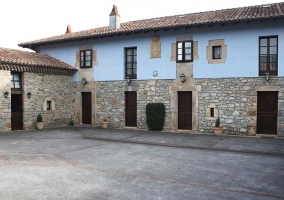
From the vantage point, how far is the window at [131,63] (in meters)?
14.8

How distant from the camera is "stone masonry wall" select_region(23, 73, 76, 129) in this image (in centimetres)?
1426

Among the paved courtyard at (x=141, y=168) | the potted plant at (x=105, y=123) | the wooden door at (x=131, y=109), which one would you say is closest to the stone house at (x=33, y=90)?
the potted plant at (x=105, y=123)

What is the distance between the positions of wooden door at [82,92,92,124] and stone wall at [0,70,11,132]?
4.22 m

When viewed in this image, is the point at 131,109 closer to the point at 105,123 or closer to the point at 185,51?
the point at 105,123

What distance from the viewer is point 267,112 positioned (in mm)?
12016

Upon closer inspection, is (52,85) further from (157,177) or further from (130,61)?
(157,177)

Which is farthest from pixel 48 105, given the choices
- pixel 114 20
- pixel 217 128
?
pixel 217 128

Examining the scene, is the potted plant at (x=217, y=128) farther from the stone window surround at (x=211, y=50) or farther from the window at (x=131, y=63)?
the window at (x=131, y=63)

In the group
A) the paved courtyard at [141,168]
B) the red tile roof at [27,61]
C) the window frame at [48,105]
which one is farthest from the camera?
the window frame at [48,105]

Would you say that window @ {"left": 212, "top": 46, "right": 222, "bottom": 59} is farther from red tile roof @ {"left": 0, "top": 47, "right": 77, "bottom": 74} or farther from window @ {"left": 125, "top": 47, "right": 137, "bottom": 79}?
red tile roof @ {"left": 0, "top": 47, "right": 77, "bottom": 74}

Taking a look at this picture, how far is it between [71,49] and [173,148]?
386 inches

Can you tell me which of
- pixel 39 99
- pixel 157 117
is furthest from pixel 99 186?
pixel 39 99

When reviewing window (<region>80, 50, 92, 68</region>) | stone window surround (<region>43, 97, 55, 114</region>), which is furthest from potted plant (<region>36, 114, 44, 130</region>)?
window (<region>80, 50, 92, 68</region>)

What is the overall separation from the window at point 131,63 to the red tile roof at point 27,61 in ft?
10.9
